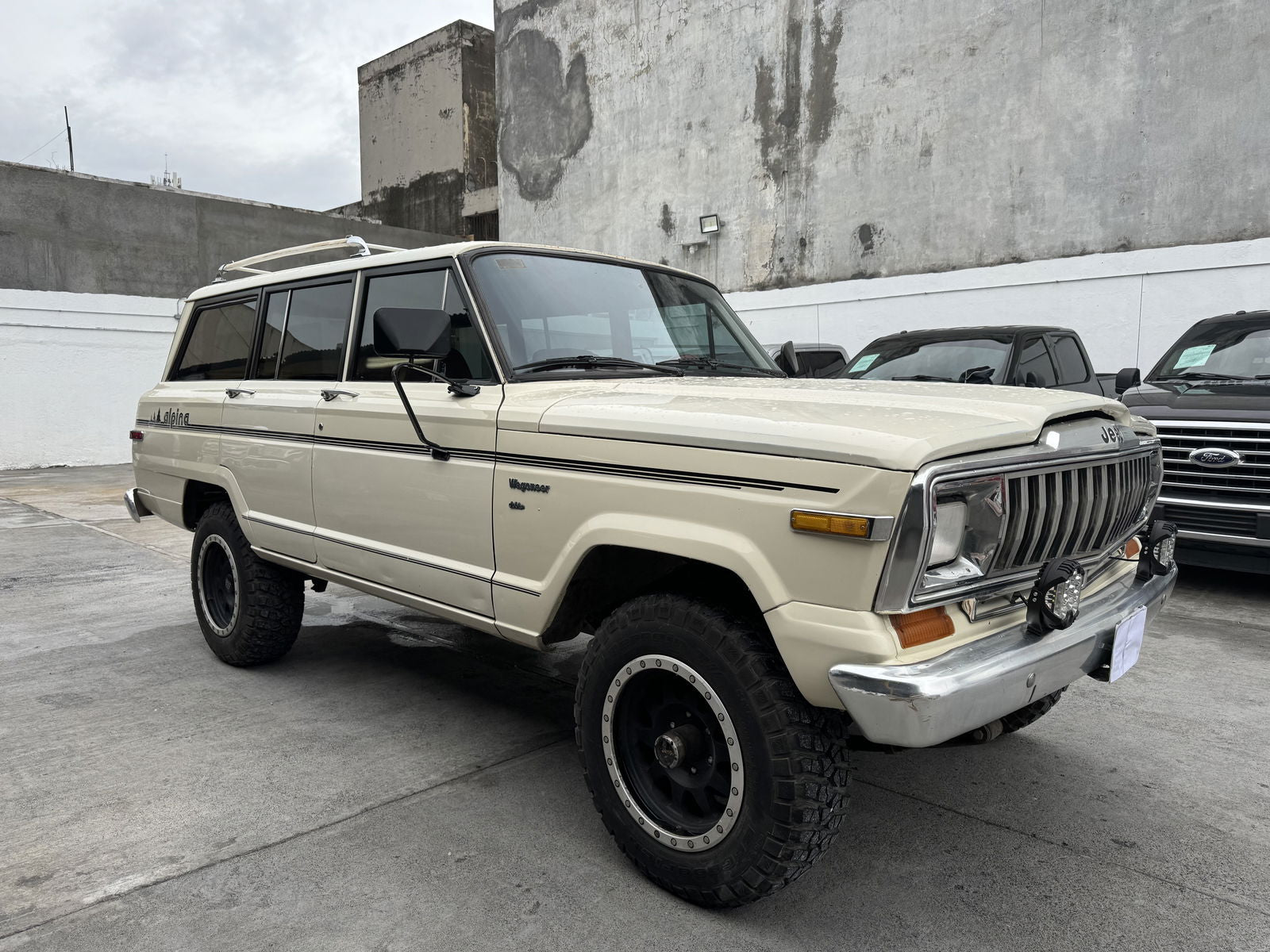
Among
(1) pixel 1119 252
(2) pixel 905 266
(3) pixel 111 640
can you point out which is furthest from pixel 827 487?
(2) pixel 905 266

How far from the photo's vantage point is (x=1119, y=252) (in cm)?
1018

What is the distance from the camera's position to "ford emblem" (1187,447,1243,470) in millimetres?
5561

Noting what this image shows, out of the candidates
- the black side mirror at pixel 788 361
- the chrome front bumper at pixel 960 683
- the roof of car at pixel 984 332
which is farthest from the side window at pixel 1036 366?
the chrome front bumper at pixel 960 683

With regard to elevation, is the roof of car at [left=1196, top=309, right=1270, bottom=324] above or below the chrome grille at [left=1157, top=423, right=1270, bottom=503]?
above

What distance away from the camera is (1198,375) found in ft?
21.7

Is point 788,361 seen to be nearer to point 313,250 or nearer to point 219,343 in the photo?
point 313,250

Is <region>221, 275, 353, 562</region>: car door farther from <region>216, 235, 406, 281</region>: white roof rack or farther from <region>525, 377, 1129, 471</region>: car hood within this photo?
<region>525, 377, 1129, 471</region>: car hood

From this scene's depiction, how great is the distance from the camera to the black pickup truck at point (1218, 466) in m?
5.48

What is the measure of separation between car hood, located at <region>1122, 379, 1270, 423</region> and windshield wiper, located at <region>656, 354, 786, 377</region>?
3.44 meters

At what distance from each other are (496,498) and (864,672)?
1.45 m

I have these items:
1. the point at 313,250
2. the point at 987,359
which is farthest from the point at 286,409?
the point at 987,359

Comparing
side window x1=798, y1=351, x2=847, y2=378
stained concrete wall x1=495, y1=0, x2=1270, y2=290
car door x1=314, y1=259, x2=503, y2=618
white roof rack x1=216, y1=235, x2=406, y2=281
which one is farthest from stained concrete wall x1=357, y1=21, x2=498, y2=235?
car door x1=314, y1=259, x2=503, y2=618

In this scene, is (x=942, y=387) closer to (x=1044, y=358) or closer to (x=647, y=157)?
(x=1044, y=358)

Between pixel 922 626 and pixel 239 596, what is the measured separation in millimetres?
3514
